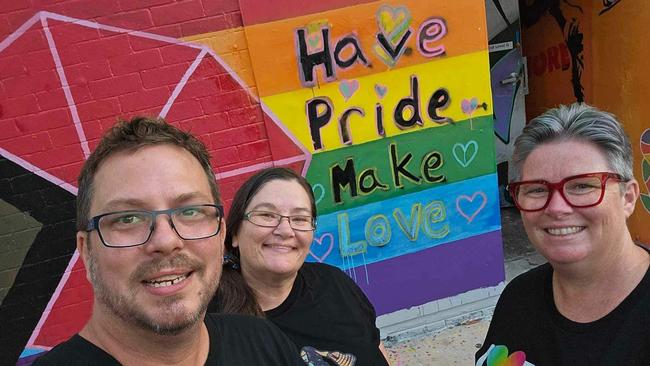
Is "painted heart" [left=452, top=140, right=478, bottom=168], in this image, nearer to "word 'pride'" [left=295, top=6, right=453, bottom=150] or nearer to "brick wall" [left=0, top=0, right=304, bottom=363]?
"word 'pride'" [left=295, top=6, right=453, bottom=150]

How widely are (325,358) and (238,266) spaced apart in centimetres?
49

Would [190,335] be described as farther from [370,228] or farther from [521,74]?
[521,74]

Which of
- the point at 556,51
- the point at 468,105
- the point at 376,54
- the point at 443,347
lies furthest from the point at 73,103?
the point at 556,51

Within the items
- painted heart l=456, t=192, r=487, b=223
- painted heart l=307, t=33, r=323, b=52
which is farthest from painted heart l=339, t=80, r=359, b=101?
painted heart l=456, t=192, r=487, b=223

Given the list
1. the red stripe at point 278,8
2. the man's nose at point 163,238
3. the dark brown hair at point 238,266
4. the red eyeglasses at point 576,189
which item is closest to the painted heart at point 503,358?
the red eyeglasses at point 576,189

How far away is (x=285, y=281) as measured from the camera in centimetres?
189

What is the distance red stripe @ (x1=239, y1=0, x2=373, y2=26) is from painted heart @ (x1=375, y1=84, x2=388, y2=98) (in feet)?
1.83

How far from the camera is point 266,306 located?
1.85m

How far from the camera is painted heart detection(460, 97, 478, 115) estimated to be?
11.1 ft

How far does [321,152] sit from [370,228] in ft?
2.14

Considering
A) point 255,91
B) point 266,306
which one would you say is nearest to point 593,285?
point 266,306

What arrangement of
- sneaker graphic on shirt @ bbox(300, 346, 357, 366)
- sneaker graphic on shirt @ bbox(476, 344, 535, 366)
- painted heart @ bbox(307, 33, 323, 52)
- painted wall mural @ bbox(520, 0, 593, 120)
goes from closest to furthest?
sneaker graphic on shirt @ bbox(476, 344, 535, 366) → sneaker graphic on shirt @ bbox(300, 346, 357, 366) → painted heart @ bbox(307, 33, 323, 52) → painted wall mural @ bbox(520, 0, 593, 120)

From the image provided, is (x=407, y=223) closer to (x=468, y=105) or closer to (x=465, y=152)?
(x=465, y=152)

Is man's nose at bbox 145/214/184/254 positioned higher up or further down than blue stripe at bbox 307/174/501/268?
higher up
